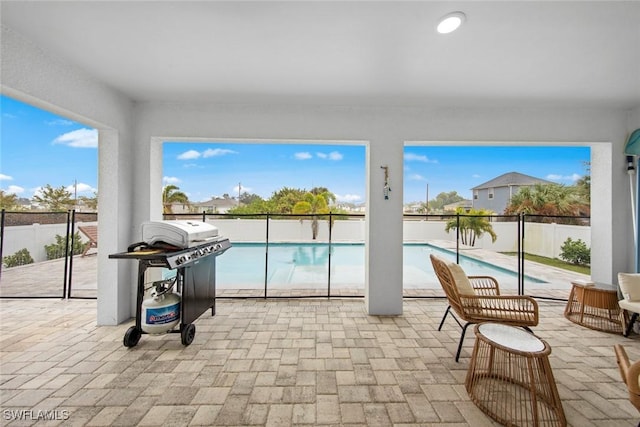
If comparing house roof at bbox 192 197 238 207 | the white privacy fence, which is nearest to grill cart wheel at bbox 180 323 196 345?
the white privacy fence

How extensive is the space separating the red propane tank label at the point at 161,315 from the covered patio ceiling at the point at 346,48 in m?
2.35

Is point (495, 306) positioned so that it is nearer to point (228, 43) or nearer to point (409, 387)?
point (409, 387)

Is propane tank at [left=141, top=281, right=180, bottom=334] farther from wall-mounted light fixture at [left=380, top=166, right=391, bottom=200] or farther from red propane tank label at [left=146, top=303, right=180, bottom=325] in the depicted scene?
wall-mounted light fixture at [left=380, top=166, right=391, bottom=200]

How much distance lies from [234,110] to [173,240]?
182 centimetres

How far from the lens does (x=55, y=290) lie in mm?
4230

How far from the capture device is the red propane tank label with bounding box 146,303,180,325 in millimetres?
2432

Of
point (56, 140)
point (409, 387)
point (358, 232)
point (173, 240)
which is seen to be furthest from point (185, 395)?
point (358, 232)

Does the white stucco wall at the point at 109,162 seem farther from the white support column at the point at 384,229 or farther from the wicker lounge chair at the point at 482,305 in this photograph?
the wicker lounge chair at the point at 482,305

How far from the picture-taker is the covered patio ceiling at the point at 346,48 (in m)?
1.72

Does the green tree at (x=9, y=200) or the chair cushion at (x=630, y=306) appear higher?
the green tree at (x=9, y=200)

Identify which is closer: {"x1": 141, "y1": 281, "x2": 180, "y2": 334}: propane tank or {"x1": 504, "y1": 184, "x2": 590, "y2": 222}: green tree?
{"x1": 141, "y1": 281, "x2": 180, "y2": 334}: propane tank

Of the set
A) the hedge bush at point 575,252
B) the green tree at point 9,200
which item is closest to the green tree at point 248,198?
the green tree at point 9,200

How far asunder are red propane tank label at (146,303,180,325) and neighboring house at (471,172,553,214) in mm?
16946

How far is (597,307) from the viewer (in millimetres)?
2947
